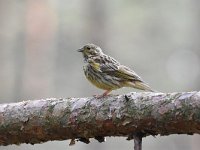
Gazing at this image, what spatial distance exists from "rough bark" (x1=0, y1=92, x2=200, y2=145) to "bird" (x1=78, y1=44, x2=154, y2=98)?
1053 mm

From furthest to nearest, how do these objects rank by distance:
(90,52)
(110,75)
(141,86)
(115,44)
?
(115,44) < (90,52) < (110,75) < (141,86)

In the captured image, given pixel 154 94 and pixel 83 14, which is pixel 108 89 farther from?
pixel 83 14

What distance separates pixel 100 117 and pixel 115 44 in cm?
2059

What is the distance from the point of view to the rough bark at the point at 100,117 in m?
4.43

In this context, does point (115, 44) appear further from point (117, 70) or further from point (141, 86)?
point (141, 86)

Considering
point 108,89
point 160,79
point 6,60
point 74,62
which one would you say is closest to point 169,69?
point 160,79

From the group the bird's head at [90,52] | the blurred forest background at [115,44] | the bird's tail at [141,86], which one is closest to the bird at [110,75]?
the bird's tail at [141,86]

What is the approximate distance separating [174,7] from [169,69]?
105 inches

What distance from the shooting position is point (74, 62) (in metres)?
25.1

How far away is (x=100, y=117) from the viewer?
4.85m

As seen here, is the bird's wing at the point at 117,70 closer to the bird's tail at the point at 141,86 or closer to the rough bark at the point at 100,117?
the bird's tail at the point at 141,86

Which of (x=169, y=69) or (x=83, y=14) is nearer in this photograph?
(x=83, y=14)

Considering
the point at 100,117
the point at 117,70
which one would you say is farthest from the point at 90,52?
the point at 100,117

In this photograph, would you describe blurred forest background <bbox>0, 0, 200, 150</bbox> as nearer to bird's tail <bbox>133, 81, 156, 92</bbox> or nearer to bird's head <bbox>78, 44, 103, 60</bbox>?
bird's head <bbox>78, 44, 103, 60</bbox>
